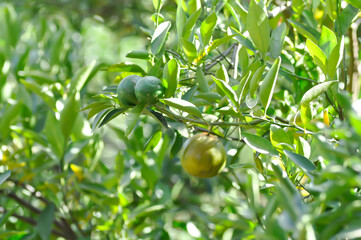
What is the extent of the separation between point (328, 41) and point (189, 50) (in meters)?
0.23

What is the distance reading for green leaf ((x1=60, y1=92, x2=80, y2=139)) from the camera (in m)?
1.13

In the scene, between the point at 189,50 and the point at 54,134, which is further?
the point at 54,134

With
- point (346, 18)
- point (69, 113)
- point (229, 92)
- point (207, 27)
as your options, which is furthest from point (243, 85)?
point (69, 113)

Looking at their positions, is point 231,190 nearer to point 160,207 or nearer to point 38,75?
point 160,207

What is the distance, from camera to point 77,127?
1.37 m

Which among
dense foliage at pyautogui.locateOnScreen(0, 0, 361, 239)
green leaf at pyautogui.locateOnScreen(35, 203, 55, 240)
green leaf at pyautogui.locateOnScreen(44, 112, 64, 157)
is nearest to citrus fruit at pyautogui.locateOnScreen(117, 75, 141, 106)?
dense foliage at pyautogui.locateOnScreen(0, 0, 361, 239)

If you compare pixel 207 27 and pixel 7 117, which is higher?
pixel 207 27

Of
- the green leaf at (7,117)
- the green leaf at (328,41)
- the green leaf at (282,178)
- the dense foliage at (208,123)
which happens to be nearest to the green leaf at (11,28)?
the dense foliage at (208,123)

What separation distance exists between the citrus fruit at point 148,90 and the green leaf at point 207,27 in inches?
5.3

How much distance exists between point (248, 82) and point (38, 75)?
79 centimetres

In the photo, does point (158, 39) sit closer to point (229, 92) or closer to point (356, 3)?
point (229, 92)

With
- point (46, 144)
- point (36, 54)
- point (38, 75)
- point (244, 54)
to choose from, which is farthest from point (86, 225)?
point (244, 54)

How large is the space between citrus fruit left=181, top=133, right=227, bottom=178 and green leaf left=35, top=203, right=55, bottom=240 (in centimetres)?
53

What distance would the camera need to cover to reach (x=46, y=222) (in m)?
1.30
